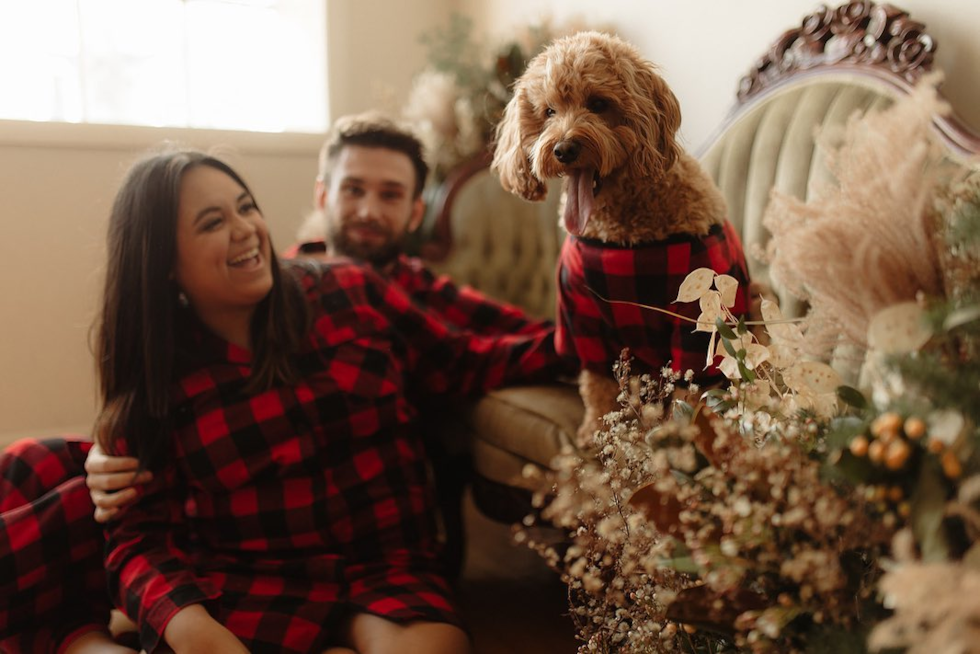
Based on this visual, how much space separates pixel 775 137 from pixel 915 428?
4.42 ft

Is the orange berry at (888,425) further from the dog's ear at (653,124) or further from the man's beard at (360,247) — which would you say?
the man's beard at (360,247)

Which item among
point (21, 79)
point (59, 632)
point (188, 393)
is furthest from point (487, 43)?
point (59, 632)

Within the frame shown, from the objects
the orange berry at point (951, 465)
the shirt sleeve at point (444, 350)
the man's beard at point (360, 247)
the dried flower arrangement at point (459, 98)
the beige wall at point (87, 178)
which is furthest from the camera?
the dried flower arrangement at point (459, 98)

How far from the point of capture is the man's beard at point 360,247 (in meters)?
1.90

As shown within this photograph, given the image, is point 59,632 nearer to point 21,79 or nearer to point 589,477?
point 589,477

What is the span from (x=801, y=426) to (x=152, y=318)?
116cm

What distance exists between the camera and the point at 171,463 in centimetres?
150

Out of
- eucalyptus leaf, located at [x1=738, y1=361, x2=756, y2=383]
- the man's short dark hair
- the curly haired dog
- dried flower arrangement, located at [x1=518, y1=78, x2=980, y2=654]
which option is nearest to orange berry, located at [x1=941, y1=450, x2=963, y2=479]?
dried flower arrangement, located at [x1=518, y1=78, x2=980, y2=654]

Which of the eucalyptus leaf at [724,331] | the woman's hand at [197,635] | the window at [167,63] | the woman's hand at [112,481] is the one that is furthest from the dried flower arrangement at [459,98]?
the eucalyptus leaf at [724,331]

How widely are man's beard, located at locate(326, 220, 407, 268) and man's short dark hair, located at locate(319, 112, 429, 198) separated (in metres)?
0.16

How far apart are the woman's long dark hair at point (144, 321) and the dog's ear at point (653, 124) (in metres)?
0.79

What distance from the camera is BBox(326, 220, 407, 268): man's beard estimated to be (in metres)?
1.90

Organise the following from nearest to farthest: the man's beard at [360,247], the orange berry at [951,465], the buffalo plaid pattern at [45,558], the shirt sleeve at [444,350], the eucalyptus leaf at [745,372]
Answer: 1. the orange berry at [951,465]
2. the eucalyptus leaf at [745,372]
3. the buffalo plaid pattern at [45,558]
4. the shirt sleeve at [444,350]
5. the man's beard at [360,247]

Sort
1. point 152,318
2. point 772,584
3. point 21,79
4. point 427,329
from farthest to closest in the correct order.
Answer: point 21,79 → point 427,329 → point 152,318 → point 772,584
